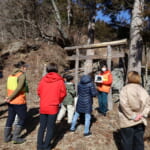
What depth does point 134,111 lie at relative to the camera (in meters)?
2.94

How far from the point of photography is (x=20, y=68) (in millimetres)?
3916

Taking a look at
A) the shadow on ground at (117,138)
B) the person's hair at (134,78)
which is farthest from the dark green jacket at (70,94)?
the person's hair at (134,78)

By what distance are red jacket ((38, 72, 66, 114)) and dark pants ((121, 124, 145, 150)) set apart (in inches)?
51.9

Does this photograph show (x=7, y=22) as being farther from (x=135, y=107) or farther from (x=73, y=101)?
(x=135, y=107)

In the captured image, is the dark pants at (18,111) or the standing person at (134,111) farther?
the dark pants at (18,111)

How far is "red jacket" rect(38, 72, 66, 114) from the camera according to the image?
3.36m

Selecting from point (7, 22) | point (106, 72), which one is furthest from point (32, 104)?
point (7, 22)

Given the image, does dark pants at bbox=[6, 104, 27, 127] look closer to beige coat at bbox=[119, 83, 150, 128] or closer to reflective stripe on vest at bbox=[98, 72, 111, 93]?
beige coat at bbox=[119, 83, 150, 128]

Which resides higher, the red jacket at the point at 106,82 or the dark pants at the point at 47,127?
the red jacket at the point at 106,82

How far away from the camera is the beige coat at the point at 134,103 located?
289 cm

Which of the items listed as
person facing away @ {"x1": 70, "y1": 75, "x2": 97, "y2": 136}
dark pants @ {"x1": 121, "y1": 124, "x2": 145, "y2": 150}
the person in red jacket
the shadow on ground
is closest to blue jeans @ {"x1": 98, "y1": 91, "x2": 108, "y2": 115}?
the shadow on ground

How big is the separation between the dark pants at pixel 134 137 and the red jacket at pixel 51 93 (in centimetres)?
132

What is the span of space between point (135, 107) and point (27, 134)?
280 centimetres

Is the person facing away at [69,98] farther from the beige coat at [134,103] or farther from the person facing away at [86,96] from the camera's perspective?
the beige coat at [134,103]
